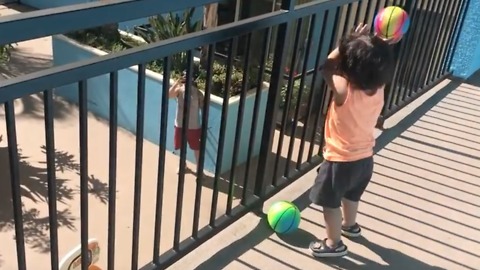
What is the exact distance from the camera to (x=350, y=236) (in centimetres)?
310

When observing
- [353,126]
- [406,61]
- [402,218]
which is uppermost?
[353,126]

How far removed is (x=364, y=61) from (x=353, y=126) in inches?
12.8

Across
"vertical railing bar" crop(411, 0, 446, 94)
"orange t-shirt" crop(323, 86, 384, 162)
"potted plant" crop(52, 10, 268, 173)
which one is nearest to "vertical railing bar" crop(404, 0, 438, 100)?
"vertical railing bar" crop(411, 0, 446, 94)

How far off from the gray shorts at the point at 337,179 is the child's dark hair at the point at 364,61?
39 cm

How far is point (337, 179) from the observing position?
276 centimetres

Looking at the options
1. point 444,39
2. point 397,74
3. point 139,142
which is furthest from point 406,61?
point 139,142

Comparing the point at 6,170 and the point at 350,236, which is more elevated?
the point at 350,236

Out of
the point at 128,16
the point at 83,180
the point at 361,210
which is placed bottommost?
the point at 361,210

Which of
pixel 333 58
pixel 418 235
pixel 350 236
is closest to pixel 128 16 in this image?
pixel 333 58

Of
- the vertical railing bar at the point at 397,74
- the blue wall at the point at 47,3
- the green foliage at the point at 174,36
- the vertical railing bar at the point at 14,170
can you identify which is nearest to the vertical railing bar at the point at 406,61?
the vertical railing bar at the point at 397,74

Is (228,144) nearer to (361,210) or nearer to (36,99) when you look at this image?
(361,210)

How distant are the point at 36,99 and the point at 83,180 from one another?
3228 mm

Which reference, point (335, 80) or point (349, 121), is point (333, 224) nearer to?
point (349, 121)

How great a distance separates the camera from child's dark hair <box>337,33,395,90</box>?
99.0 inches
